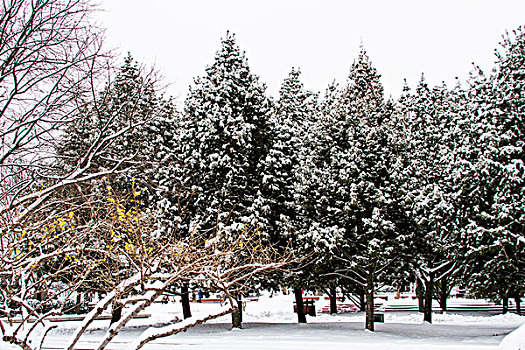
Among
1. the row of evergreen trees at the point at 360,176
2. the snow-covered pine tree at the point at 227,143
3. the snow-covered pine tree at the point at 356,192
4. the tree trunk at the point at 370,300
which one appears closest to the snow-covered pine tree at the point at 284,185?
the row of evergreen trees at the point at 360,176

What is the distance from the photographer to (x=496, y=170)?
19891 mm

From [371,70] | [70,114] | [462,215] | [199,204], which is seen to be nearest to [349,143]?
[371,70]

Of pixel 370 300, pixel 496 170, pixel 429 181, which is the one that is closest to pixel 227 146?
pixel 370 300

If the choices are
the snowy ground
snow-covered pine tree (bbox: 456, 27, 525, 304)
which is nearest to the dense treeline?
snow-covered pine tree (bbox: 456, 27, 525, 304)

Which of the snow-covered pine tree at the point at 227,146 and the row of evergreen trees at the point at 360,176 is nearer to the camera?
the row of evergreen trees at the point at 360,176

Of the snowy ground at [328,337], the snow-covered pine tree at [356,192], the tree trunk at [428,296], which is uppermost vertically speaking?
the snow-covered pine tree at [356,192]

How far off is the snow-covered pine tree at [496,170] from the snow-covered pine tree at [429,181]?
3.71 ft

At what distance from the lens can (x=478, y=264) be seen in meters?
22.0

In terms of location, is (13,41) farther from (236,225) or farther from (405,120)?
(405,120)

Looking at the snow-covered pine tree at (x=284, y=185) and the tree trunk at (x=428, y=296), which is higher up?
the snow-covered pine tree at (x=284, y=185)

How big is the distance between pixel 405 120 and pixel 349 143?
730 centimetres

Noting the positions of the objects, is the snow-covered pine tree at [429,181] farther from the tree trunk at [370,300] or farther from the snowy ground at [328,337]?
the snowy ground at [328,337]

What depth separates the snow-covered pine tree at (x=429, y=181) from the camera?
866 inches

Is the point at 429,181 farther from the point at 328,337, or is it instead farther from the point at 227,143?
the point at 227,143
